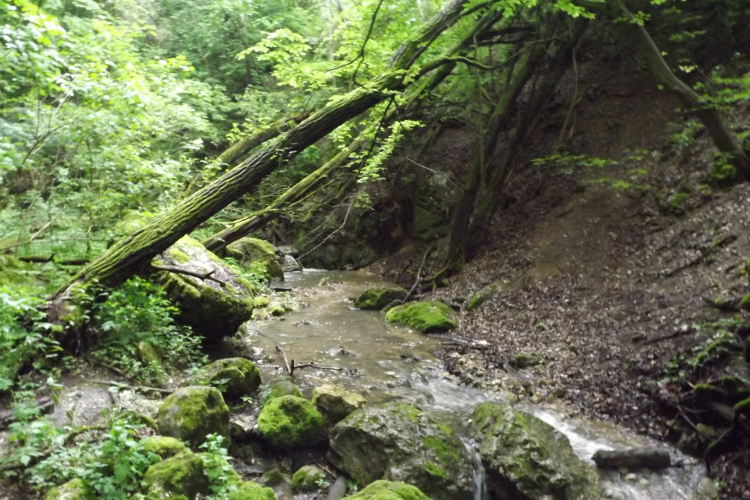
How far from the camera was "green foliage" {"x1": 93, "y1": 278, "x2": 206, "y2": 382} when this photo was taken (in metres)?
5.55

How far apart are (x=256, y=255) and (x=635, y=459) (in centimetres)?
1138

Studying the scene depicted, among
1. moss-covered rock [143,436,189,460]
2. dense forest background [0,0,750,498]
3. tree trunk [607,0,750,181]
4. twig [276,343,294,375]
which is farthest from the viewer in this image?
twig [276,343,294,375]

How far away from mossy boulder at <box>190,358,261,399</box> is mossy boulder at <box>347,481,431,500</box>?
2.44m

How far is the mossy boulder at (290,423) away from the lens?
5.11 m

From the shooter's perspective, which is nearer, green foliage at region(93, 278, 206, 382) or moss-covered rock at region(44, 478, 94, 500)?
moss-covered rock at region(44, 478, 94, 500)

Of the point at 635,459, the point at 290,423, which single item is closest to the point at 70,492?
the point at 290,423

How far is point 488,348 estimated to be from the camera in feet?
27.8

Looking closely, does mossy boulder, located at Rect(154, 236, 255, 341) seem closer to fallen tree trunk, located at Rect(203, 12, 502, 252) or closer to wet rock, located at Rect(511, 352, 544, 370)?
fallen tree trunk, located at Rect(203, 12, 502, 252)

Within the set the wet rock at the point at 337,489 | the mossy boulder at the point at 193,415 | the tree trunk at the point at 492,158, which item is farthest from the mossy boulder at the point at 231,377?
the tree trunk at the point at 492,158

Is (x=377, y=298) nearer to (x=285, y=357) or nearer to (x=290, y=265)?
(x=285, y=357)

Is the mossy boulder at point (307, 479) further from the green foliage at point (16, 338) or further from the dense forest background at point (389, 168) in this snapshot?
the green foliage at point (16, 338)

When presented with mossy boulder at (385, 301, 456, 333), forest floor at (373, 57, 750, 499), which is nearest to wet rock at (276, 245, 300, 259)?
forest floor at (373, 57, 750, 499)

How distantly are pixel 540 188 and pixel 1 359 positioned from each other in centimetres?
1228

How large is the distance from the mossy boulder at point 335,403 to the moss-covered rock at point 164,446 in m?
1.84
